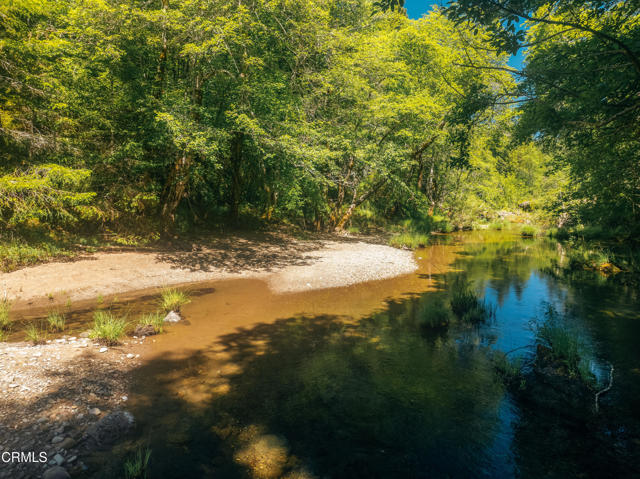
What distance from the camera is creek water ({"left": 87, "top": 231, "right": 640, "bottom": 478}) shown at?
163 inches

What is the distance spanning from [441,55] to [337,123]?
1041cm

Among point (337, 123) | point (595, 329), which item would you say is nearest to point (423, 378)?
point (595, 329)

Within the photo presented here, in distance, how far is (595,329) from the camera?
8.16 metres

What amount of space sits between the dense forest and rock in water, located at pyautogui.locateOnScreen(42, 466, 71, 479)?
25.8ft

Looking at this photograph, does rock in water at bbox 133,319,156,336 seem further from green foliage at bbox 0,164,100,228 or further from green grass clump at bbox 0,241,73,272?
green grass clump at bbox 0,241,73,272

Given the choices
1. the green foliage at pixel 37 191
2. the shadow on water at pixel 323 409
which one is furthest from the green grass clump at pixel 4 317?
the shadow on water at pixel 323 409

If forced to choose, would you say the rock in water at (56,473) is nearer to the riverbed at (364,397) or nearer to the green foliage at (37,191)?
the riverbed at (364,397)

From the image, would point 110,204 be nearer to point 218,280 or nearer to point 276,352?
point 218,280

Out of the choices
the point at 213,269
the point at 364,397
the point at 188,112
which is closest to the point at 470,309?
the point at 364,397

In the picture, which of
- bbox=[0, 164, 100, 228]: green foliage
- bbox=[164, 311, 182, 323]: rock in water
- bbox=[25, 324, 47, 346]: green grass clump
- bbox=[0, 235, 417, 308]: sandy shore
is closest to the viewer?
bbox=[25, 324, 47, 346]: green grass clump

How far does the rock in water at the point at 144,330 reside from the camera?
739 centimetres

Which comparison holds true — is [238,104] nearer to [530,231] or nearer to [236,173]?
[236,173]

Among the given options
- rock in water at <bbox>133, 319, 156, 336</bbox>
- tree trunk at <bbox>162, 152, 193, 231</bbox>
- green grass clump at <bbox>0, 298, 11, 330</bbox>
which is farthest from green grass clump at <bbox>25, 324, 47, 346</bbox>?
tree trunk at <bbox>162, 152, 193, 231</bbox>

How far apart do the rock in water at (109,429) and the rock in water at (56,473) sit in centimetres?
55
